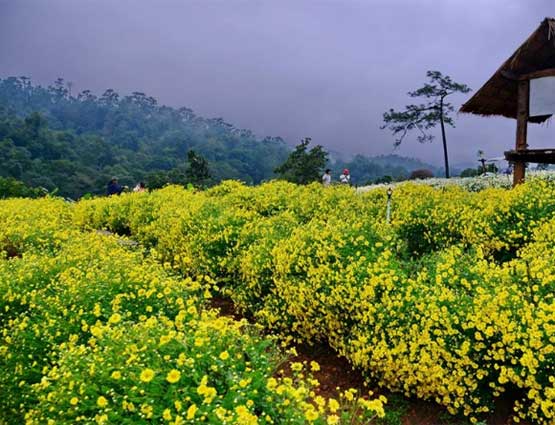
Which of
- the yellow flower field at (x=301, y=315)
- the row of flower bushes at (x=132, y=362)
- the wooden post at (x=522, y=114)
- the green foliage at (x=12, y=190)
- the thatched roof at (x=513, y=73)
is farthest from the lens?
the green foliage at (x=12, y=190)

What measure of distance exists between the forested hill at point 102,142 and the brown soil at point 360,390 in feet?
116

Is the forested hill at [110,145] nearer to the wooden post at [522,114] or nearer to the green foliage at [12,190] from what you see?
the green foliage at [12,190]

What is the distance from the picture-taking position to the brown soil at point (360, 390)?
4.49m

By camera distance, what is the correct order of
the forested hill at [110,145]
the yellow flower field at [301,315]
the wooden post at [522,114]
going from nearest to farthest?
the yellow flower field at [301,315] → the wooden post at [522,114] → the forested hill at [110,145]

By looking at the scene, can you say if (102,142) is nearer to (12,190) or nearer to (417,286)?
(12,190)

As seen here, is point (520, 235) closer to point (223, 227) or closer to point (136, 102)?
point (223, 227)

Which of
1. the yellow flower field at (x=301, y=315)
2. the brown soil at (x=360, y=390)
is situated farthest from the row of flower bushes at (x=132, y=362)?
the brown soil at (x=360, y=390)

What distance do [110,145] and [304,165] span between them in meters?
29.7

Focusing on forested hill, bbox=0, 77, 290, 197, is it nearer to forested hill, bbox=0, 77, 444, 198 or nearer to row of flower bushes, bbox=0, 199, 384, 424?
forested hill, bbox=0, 77, 444, 198

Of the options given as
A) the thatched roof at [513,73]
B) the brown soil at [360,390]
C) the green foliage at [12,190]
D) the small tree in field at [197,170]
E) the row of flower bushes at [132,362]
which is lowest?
the brown soil at [360,390]

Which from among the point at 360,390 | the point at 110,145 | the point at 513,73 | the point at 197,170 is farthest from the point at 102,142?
the point at 360,390

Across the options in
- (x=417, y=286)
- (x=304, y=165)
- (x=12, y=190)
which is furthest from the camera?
(x=304, y=165)

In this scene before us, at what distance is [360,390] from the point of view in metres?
5.07

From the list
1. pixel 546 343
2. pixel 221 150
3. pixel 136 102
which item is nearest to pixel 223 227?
pixel 546 343
